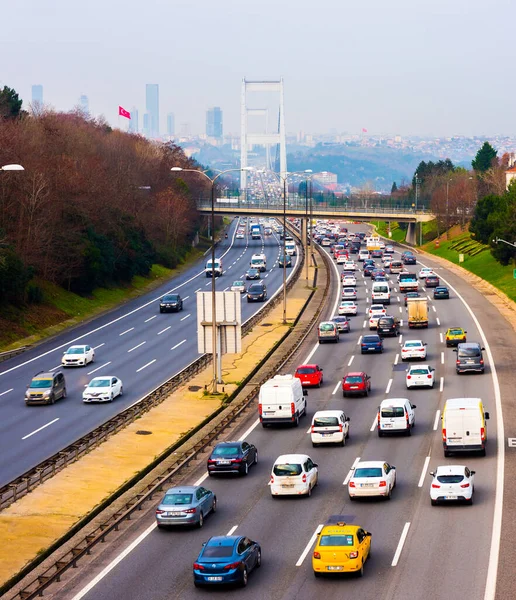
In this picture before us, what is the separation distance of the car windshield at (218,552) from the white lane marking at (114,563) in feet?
11.4

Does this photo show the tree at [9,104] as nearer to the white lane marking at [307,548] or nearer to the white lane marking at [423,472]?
the white lane marking at [423,472]

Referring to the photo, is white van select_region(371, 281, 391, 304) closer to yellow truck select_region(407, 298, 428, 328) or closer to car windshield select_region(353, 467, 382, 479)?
yellow truck select_region(407, 298, 428, 328)

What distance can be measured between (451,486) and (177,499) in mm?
9310

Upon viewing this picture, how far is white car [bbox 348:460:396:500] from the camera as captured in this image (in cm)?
4084

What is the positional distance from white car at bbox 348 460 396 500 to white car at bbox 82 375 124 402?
23.6m

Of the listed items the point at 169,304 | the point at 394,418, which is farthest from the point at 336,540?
the point at 169,304

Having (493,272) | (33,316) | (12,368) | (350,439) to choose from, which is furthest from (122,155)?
(350,439)

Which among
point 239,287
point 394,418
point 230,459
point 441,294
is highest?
point 394,418

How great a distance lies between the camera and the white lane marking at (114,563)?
3239cm

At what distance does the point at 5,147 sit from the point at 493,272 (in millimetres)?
53964

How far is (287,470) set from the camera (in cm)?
4206

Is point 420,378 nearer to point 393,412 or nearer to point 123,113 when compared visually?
point 393,412

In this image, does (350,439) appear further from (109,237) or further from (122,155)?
(122,155)

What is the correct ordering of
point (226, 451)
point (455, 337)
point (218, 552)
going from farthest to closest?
point (455, 337) < point (226, 451) < point (218, 552)
